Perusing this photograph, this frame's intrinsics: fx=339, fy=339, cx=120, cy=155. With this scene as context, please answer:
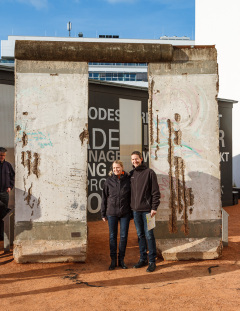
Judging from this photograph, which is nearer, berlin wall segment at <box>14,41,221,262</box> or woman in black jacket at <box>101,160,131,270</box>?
woman in black jacket at <box>101,160,131,270</box>

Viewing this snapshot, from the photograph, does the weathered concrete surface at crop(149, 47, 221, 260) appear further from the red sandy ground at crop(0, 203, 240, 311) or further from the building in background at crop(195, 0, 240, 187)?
the building in background at crop(195, 0, 240, 187)

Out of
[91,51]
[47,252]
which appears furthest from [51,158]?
[91,51]

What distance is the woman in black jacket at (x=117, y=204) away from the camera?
5.63 metres

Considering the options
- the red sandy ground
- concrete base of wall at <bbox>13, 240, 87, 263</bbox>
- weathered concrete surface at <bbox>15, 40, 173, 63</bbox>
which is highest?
weathered concrete surface at <bbox>15, 40, 173, 63</bbox>

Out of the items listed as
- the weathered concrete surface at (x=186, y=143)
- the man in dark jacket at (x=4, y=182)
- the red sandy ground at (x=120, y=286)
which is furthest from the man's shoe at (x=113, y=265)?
the man in dark jacket at (x=4, y=182)

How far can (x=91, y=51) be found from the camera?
246 inches

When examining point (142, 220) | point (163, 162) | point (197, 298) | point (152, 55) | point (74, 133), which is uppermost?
point (152, 55)

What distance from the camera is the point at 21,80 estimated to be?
20.2 feet

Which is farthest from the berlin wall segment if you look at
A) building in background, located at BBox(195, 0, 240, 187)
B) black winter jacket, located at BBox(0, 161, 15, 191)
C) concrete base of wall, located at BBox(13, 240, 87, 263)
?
building in background, located at BBox(195, 0, 240, 187)

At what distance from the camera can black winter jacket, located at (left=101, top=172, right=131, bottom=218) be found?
562cm

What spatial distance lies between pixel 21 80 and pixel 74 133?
53.3 inches

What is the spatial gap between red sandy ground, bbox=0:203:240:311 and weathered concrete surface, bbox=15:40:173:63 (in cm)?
372

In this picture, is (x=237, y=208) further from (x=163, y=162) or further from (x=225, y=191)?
(x=163, y=162)

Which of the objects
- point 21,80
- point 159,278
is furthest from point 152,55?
point 159,278
